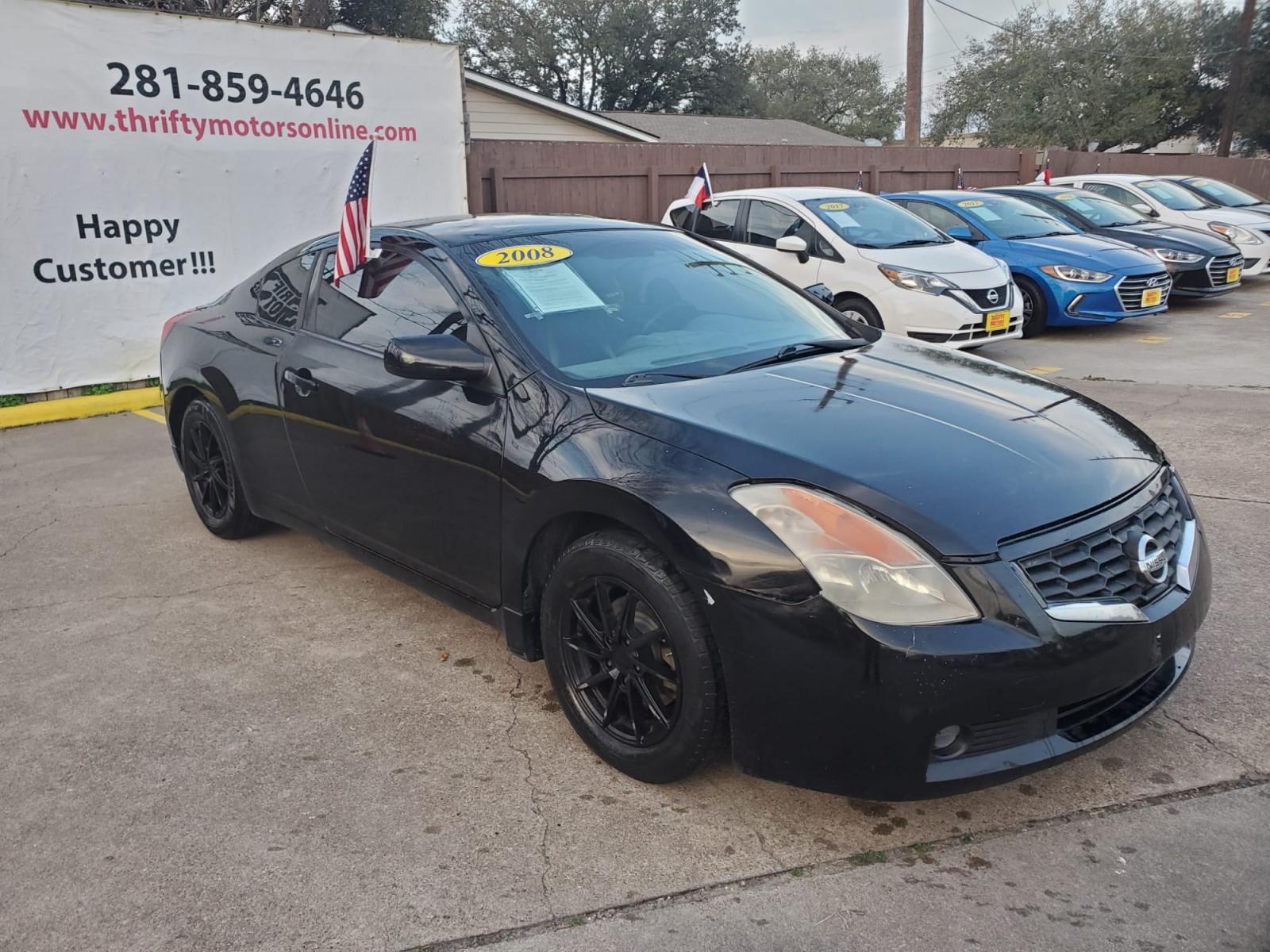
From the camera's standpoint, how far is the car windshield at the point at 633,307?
11.1 feet

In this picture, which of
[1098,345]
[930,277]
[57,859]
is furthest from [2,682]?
[1098,345]

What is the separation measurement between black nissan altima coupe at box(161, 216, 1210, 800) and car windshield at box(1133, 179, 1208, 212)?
1259 centimetres

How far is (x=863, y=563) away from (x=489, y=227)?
2244 mm

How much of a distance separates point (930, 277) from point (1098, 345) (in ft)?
8.10

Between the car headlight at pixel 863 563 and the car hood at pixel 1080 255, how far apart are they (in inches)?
358

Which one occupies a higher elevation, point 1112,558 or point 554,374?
point 554,374

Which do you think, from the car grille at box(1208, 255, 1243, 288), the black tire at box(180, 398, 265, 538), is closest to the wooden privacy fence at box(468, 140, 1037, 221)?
the car grille at box(1208, 255, 1243, 288)

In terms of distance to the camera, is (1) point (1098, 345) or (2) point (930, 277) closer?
(2) point (930, 277)

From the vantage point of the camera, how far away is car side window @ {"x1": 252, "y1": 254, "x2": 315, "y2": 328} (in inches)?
174

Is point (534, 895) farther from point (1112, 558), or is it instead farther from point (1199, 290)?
point (1199, 290)

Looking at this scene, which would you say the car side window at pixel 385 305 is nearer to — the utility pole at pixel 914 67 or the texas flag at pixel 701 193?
the texas flag at pixel 701 193

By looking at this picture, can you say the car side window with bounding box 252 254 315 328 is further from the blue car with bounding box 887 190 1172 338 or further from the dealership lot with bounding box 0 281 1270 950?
the blue car with bounding box 887 190 1172 338

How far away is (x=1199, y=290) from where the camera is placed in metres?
12.2

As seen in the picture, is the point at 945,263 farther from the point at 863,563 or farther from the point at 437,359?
the point at 863,563
